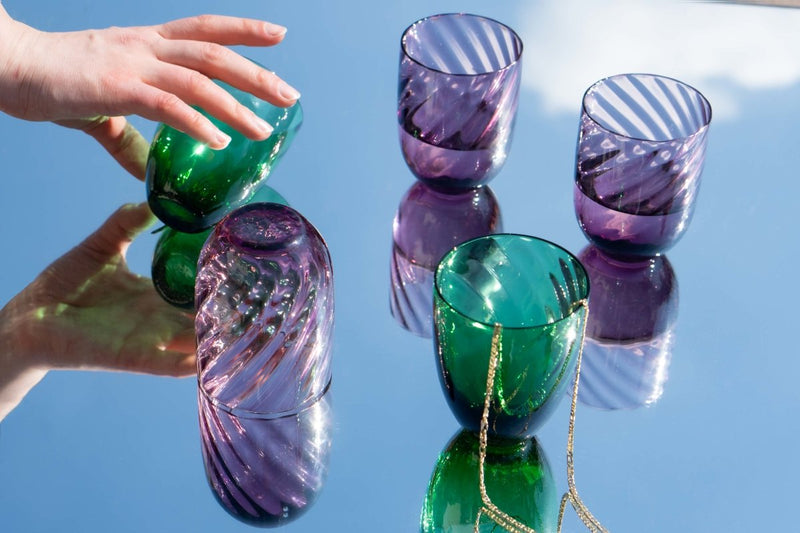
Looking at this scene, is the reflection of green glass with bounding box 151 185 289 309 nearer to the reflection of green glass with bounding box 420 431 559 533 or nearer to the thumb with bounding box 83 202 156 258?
the thumb with bounding box 83 202 156 258

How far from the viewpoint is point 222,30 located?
3.24 ft

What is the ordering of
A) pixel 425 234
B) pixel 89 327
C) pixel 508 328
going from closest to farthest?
pixel 508 328, pixel 89 327, pixel 425 234

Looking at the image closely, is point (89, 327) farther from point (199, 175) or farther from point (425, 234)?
point (425, 234)

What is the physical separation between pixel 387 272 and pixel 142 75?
26 centimetres

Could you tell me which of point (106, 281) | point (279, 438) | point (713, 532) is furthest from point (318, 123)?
point (713, 532)

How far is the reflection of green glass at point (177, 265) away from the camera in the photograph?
86cm

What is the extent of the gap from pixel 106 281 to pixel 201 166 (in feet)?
0.39

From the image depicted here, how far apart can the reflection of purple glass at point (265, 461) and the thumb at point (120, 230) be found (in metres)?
0.20

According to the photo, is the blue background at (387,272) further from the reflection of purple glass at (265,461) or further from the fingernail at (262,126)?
the fingernail at (262,126)

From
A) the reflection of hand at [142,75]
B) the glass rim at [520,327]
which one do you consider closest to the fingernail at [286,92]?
the reflection of hand at [142,75]

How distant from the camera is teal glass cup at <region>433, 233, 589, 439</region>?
68 centimetres

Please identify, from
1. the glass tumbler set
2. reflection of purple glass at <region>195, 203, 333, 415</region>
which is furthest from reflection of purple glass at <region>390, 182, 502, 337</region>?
reflection of purple glass at <region>195, 203, 333, 415</region>

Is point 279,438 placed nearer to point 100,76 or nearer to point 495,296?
point 495,296

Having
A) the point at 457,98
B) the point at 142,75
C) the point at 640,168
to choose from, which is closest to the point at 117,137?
the point at 142,75
